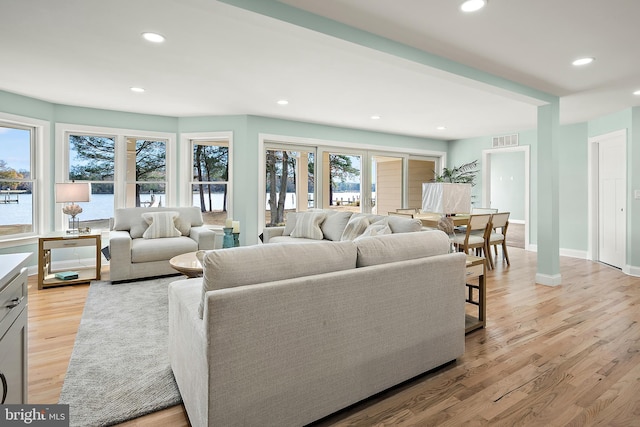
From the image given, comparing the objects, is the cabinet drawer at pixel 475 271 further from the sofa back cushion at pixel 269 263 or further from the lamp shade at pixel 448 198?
the sofa back cushion at pixel 269 263

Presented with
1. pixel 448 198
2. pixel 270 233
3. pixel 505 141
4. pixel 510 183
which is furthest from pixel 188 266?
pixel 510 183

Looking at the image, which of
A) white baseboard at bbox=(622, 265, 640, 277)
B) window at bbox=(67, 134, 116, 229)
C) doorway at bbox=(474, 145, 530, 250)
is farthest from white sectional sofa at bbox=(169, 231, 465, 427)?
doorway at bbox=(474, 145, 530, 250)

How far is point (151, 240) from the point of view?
480 centimetres

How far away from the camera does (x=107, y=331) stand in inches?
116

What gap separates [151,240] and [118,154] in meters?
1.75

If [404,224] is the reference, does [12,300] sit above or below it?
below

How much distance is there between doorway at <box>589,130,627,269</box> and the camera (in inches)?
213

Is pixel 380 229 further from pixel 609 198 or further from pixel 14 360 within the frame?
pixel 609 198

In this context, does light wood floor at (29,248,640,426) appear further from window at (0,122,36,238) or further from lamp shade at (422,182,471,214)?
window at (0,122,36,238)

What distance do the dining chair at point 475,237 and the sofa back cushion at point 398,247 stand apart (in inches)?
108

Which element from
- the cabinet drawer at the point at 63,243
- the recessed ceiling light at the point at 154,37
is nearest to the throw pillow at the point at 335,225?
the recessed ceiling light at the point at 154,37

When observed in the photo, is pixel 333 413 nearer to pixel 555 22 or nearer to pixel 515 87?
pixel 555 22

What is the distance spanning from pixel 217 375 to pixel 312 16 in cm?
222

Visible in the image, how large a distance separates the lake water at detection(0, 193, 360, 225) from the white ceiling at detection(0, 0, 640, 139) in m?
1.38
